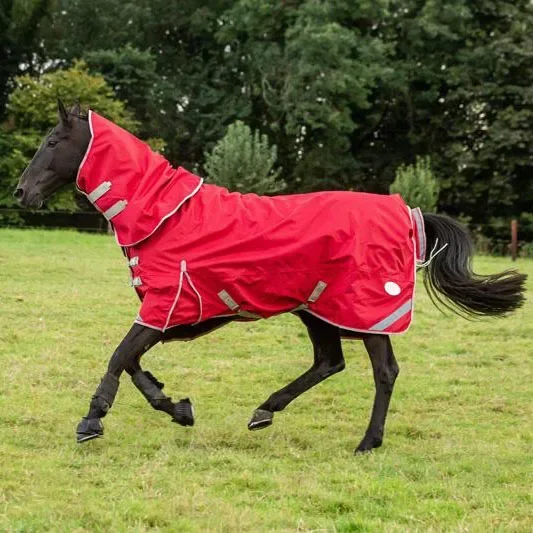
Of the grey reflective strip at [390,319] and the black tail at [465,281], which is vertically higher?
the black tail at [465,281]

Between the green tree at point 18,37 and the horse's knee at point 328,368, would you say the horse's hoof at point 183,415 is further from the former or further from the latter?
the green tree at point 18,37

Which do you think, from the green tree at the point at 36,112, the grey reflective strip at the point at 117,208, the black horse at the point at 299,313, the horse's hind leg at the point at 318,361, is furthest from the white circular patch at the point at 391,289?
the green tree at the point at 36,112

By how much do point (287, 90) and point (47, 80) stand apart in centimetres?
871

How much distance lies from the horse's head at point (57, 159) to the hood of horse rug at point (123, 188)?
12cm

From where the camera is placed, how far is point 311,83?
31.9 m

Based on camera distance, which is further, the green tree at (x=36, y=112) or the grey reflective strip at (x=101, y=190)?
the green tree at (x=36, y=112)

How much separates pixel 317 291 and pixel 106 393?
1.38 metres

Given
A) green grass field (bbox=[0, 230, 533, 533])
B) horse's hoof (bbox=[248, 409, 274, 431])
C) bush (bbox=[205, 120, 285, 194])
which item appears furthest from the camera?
bush (bbox=[205, 120, 285, 194])

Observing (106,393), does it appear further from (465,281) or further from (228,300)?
(465,281)

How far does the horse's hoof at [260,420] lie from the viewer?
536 cm

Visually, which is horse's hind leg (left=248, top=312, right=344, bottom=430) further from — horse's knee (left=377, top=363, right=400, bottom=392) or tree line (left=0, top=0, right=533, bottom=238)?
tree line (left=0, top=0, right=533, bottom=238)

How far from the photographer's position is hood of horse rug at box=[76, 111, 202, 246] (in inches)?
196

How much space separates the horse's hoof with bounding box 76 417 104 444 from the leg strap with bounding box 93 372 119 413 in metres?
0.10

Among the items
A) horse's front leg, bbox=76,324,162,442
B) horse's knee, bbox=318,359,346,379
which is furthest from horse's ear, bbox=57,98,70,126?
horse's knee, bbox=318,359,346,379
